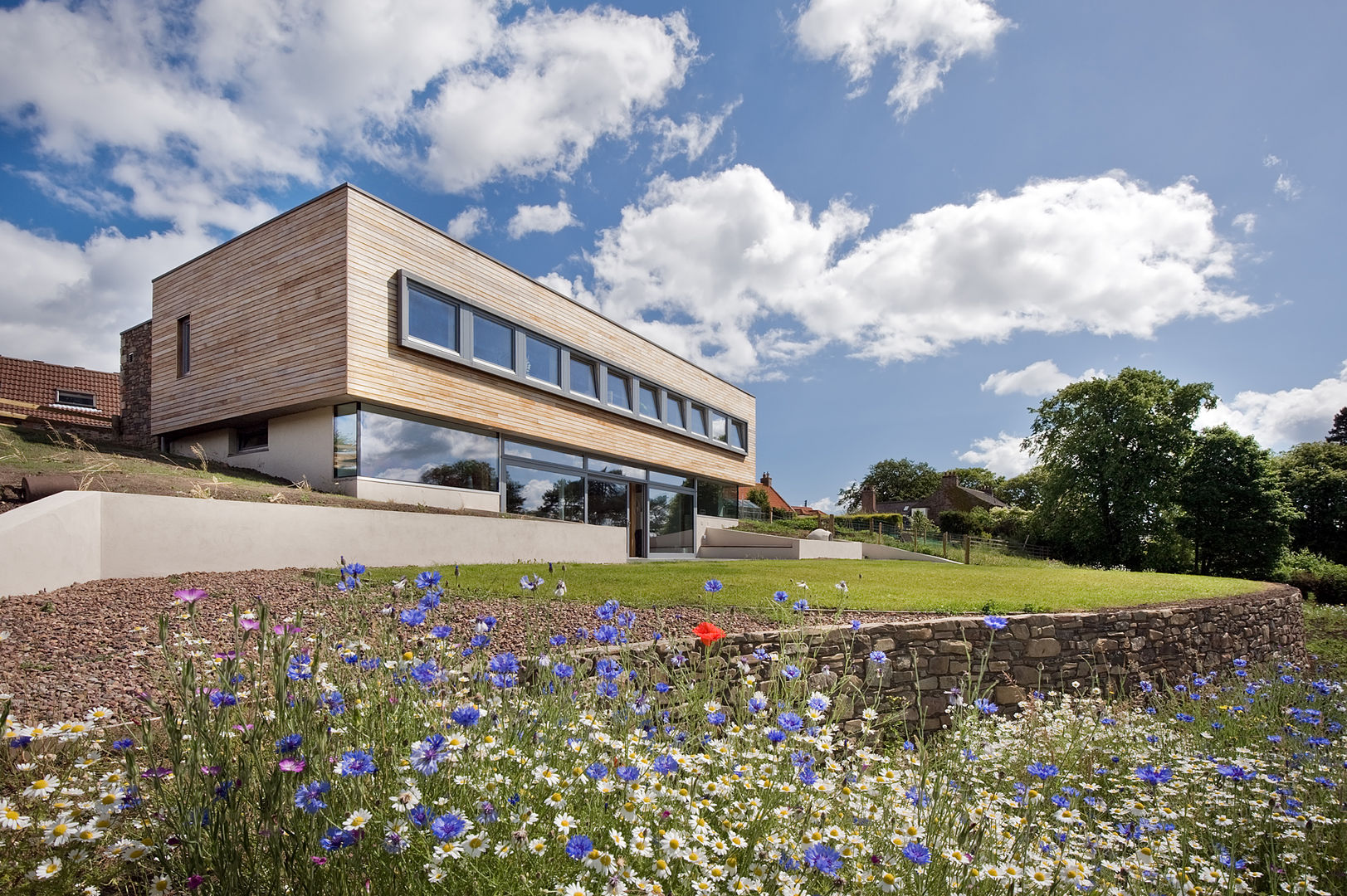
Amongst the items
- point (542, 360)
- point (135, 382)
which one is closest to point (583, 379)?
point (542, 360)

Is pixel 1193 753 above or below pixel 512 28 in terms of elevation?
below

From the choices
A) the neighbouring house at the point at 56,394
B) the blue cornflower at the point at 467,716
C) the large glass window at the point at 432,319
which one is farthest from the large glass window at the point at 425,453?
the neighbouring house at the point at 56,394

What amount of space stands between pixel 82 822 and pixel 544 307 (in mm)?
15662

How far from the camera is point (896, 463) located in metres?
71.9

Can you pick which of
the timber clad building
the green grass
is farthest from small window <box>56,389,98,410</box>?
the green grass

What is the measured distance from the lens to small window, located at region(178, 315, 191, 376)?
15172mm

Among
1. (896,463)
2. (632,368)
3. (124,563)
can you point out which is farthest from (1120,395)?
(896,463)

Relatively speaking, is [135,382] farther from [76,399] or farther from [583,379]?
[583,379]

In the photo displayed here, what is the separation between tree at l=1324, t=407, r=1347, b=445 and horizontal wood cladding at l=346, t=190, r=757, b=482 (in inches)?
1818

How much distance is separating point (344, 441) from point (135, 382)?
35.3 ft

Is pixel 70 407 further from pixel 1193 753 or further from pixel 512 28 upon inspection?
pixel 1193 753

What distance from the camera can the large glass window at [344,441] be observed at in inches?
492

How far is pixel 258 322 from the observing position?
44.1 feet

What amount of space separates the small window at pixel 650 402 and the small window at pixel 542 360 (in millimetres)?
4406
